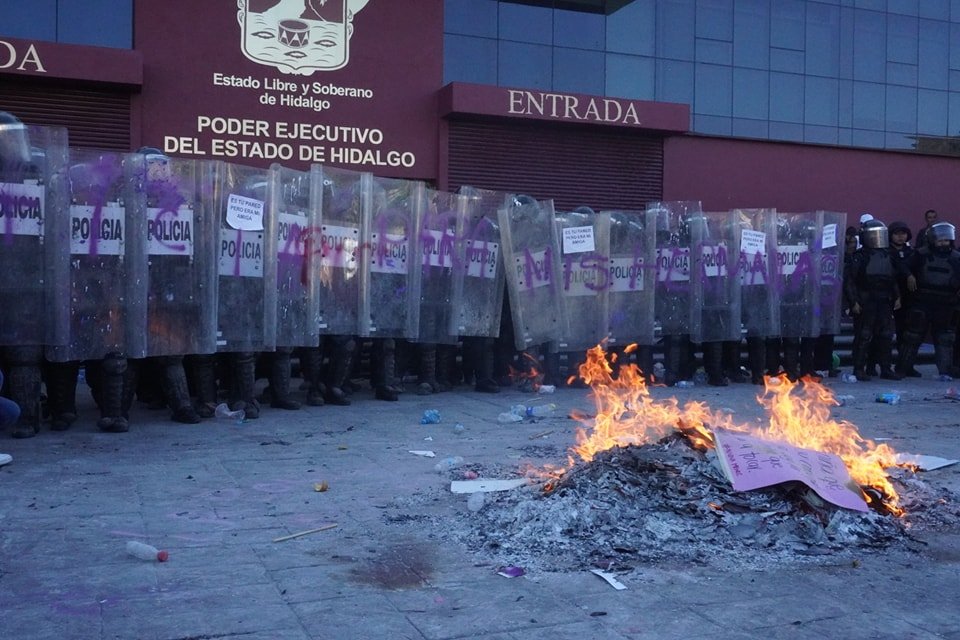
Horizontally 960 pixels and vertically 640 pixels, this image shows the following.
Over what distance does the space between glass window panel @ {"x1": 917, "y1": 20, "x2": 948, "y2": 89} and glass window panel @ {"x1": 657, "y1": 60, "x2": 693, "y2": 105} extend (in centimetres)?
559

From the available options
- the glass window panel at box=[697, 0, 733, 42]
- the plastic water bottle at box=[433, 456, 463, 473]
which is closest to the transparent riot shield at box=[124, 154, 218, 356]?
the plastic water bottle at box=[433, 456, 463, 473]

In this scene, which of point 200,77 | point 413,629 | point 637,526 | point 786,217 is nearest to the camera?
point 413,629

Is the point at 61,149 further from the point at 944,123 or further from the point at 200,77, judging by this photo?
the point at 944,123

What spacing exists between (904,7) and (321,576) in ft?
63.7

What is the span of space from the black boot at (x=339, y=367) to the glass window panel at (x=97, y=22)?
664 cm

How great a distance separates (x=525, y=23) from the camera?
1684 cm

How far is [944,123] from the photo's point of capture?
796 inches

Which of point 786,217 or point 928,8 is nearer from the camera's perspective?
point 786,217

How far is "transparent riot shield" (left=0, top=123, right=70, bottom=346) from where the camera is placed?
7938 mm

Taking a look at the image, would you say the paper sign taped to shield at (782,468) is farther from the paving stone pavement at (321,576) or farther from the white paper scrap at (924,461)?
the white paper scrap at (924,461)

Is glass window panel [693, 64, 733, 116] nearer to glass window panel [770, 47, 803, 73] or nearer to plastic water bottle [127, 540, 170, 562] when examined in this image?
glass window panel [770, 47, 803, 73]

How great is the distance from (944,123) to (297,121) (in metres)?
13.7

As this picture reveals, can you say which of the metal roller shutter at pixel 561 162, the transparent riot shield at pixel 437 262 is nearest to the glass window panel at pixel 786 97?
the metal roller shutter at pixel 561 162

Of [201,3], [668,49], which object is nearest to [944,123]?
[668,49]
